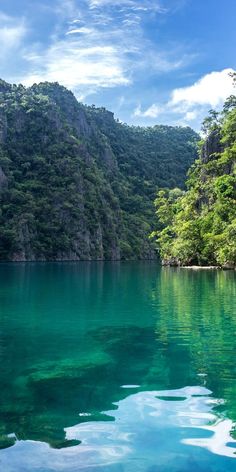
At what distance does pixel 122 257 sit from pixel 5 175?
35813mm

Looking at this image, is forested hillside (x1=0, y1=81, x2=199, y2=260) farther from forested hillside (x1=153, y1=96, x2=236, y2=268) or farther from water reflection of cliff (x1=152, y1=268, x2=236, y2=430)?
water reflection of cliff (x1=152, y1=268, x2=236, y2=430)

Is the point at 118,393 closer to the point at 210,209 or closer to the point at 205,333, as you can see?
the point at 205,333

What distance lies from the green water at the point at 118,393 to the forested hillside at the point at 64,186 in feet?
276

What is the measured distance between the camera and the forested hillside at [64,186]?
4163 inches

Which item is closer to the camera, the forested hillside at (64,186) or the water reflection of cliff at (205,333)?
the water reflection of cliff at (205,333)

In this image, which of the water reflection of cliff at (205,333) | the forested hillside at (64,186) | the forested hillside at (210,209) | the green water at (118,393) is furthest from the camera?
the forested hillside at (64,186)

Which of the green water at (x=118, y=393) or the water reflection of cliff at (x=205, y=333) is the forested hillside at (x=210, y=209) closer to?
the water reflection of cliff at (x=205, y=333)

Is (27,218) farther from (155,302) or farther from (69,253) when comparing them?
(155,302)

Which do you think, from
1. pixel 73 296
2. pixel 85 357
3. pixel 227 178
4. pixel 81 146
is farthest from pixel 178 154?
pixel 85 357

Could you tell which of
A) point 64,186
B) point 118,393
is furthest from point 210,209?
point 118,393

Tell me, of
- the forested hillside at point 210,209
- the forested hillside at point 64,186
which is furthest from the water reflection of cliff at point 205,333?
the forested hillside at point 64,186

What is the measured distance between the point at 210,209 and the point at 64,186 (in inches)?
2135

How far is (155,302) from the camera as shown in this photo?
22.7 meters

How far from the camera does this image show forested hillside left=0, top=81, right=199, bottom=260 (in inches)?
4163
